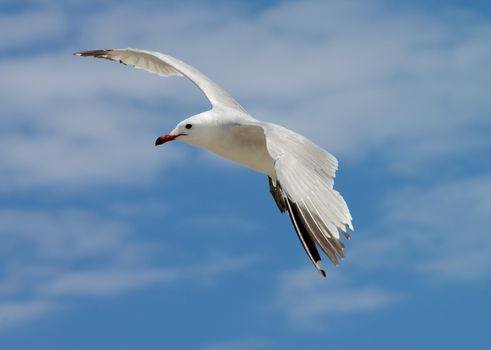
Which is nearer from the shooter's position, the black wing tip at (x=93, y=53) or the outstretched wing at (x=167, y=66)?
the outstretched wing at (x=167, y=66)

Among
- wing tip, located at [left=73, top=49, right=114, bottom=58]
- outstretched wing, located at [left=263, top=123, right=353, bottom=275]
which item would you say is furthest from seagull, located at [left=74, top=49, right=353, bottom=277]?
wing tip, located at [left=73, top=49, right=114, bottom=58]

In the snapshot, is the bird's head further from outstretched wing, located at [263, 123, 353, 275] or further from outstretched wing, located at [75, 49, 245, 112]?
outstretched wing, located at [263, 123, 353, 275]

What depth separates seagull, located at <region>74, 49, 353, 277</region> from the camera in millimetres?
11938

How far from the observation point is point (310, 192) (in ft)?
41.0

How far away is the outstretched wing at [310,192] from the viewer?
11.8 meters

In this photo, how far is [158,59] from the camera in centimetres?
1831

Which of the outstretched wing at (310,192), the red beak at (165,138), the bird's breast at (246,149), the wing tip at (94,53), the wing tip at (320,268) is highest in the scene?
the wing tip at (94,53)

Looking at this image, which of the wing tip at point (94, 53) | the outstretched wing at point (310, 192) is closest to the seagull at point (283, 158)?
the outstretched wing at point (310, 192)

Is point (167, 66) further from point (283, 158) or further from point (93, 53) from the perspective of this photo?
point (283, 158)

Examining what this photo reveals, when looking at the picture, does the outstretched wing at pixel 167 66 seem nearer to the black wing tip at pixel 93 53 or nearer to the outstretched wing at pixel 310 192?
the black wing tip at pixel 93 53

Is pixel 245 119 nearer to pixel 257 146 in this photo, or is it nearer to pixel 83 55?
pixel 257 146

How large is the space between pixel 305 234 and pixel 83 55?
8.66 m

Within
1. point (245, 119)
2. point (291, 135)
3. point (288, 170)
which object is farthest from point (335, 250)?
point (245, 119)

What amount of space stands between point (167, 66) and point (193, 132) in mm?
3720
